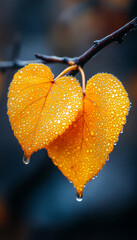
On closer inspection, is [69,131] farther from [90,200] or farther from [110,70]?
[110,70]

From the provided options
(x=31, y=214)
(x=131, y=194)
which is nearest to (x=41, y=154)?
(x=31, y=214)

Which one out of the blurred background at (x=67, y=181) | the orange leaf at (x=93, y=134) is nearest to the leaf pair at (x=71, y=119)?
the orange leaf at (x=93, y=134)

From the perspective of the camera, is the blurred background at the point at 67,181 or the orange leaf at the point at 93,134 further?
the blurred background at the point at 67,181

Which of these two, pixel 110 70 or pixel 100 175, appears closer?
pixel 100 175

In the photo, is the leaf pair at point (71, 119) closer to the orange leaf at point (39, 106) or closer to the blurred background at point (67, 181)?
the orange leaf at point (39, 106)

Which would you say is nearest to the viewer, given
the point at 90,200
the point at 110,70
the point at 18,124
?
the point at 18,124

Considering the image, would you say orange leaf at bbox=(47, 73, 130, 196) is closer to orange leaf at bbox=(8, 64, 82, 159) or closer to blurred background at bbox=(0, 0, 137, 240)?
orange leaf at bbox=(8, 64, 82, 159)

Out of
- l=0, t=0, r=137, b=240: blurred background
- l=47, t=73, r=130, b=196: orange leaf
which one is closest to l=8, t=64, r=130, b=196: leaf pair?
l=47, t=73, r=130, b=196: orange leaf
